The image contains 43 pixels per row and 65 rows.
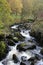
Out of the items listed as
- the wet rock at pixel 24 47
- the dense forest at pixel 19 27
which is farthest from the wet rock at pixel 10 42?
the wet rock at pixel 24 47

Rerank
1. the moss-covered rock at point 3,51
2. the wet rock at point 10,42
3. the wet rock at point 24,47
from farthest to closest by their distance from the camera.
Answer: the wet rock at point 10,42 < the wet rock at point 24,47 < the moss-covered rock at point 3,51

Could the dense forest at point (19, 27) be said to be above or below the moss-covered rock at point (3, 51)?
below

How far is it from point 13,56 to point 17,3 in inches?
1122

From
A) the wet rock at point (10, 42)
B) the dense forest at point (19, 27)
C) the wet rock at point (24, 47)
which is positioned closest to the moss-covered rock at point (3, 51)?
the dense forest at point (19, 27)

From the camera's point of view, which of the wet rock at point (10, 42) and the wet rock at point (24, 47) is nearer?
the wet rock at point (24, 47)

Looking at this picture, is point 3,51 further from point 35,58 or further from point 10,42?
point 35,58

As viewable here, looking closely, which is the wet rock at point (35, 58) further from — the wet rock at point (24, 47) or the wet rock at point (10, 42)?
the wet rock at point (10, 42)

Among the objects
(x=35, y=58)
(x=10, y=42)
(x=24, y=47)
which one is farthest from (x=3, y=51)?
(x=35, y=58)

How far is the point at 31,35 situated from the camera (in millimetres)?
26031

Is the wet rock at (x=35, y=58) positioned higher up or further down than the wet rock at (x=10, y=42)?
higher up

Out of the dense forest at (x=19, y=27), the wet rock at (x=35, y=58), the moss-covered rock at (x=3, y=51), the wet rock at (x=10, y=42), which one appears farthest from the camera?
the wet rock at (x=10, y=42)

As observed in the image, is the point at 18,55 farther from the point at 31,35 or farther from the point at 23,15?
the point at 23,15

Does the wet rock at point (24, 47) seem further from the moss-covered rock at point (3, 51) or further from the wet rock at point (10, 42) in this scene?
the moss-covered rock at point (3, 51)

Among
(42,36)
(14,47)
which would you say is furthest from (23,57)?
(42,36)
